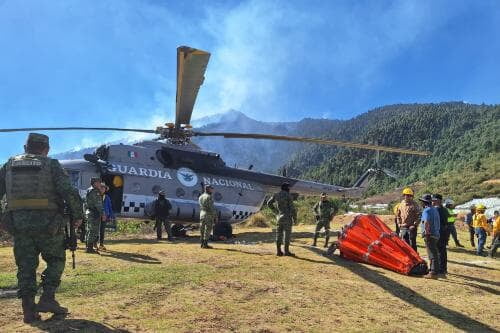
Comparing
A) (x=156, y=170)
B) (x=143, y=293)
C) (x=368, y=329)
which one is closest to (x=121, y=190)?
(x=156, y=170)

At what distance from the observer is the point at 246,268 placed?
840cm

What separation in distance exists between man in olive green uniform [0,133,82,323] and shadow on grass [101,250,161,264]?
3.89 m

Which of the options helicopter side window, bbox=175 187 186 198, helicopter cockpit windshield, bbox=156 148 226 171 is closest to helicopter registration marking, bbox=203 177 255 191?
helicopter cockpit windshield, bbox=156 148 226 171

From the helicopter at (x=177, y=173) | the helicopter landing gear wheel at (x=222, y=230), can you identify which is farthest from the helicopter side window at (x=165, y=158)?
the helicopter landing gear wheel at (x=222, y=230)

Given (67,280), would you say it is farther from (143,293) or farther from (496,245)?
(496,245)

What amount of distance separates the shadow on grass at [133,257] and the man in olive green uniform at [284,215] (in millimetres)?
2918

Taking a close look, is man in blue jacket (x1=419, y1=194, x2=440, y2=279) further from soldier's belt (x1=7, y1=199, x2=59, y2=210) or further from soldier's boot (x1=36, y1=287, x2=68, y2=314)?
soldier's belt (x1=7, y1=199, x2=59, y2=210)

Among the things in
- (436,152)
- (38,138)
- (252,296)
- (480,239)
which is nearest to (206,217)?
(252,296)

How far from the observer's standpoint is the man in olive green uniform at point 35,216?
4836 mm

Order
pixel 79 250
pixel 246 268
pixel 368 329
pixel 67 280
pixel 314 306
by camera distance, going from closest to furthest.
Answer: pixel 368 329, pixel 314 306, pixel 67 280, pixel 246 268, pixel 79 250

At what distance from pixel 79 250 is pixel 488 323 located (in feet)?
27.1

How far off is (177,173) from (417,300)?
9.53 metres

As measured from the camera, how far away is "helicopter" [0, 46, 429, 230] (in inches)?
512

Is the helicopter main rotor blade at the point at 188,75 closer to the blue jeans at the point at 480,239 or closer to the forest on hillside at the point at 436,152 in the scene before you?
the blue jeans at the point at 480,239
